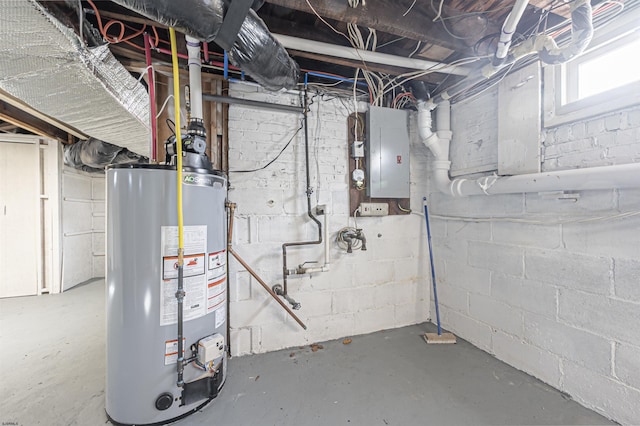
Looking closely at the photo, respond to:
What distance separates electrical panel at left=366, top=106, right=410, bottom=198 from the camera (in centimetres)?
218

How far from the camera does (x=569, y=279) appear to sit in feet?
4.94

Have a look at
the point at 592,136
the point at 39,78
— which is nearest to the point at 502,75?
the point at 592,136

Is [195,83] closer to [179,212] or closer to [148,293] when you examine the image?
[179,212]

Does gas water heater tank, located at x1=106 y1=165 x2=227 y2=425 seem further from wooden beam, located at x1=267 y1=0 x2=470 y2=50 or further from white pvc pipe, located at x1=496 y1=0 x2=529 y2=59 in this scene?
white pvc pipe, located at x1=496 y1=0 x2=529 y2=59

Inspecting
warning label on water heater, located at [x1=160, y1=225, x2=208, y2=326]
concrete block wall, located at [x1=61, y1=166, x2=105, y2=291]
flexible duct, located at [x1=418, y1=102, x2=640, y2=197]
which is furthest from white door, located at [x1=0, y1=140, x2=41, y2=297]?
flexible duct, located at [x1=418, y1=102, x2=640, y2=197]

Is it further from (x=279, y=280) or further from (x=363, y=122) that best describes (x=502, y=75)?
(x=279, y=280)

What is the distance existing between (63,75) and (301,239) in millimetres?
1572

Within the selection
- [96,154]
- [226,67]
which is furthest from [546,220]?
[96,154]

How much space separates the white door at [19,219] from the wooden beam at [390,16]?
419 cm

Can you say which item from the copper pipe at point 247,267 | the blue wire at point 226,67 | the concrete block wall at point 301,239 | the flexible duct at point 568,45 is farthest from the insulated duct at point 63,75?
the flexible duct at point 568,45

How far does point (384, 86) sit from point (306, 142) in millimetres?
829

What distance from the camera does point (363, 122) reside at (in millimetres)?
2238

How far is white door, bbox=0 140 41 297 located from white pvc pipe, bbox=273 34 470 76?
3.98 meters

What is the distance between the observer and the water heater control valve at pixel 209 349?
131cm
